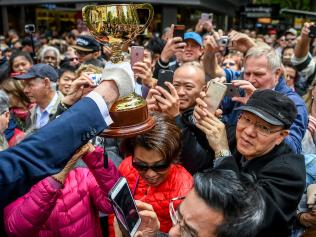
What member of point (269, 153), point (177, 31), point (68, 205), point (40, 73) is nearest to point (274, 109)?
point (269, 153)

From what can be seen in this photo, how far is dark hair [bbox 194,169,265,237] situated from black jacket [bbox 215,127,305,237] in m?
0.18

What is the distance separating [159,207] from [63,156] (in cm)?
90

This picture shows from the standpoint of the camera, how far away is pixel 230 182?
1.52m

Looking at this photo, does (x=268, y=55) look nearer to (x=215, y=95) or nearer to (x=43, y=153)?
(x=215, y=95)

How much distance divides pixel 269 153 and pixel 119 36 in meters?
1.01

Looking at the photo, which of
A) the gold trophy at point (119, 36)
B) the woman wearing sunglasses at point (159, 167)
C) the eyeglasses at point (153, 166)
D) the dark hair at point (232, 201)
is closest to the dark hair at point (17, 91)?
the woman wearing sunglasses at point (159, 167)

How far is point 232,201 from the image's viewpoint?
1469mm

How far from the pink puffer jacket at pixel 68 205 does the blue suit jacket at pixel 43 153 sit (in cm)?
52

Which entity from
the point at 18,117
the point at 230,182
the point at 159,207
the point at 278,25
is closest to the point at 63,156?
the point at 230,182

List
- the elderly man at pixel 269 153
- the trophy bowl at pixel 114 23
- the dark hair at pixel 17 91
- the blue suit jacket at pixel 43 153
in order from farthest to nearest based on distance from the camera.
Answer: the dark hair at pixel 17 91, the elderly man at pixel 269 153, the trophy bowl at pixel 114 23, the blue suit jacket at pixel 43 153

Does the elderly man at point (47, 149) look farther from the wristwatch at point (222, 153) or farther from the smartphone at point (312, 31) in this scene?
the smartphone at point (312, 31)

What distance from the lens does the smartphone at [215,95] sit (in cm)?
229

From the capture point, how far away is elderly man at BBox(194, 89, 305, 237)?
5.98 ft

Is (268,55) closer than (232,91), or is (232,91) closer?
(232,91)
